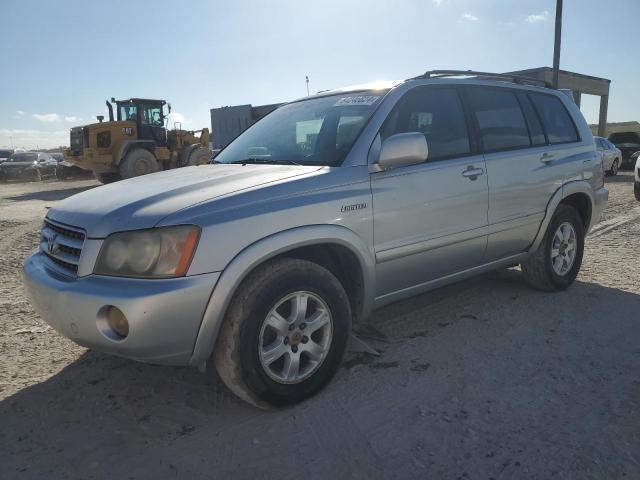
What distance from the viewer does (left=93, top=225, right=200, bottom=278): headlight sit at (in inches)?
90.3

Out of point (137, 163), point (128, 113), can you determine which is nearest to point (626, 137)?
point (137, 163)

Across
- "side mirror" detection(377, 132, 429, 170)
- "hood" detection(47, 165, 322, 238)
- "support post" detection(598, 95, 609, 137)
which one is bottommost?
"hood" detection(47, 165, 322, 238)

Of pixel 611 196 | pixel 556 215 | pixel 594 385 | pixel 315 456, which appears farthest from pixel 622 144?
pixel 315 456

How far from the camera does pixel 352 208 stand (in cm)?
284

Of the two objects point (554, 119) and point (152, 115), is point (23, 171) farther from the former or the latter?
point (554, 119)

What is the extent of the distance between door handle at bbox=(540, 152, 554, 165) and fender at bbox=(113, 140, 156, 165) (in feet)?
46.9

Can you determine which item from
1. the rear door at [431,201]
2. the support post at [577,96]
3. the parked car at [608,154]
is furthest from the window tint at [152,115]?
the support post at [577,96]

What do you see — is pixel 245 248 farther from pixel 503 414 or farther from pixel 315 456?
pixel 503 414

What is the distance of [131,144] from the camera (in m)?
16.1

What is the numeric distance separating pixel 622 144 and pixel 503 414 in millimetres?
22492

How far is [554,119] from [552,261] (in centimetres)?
128

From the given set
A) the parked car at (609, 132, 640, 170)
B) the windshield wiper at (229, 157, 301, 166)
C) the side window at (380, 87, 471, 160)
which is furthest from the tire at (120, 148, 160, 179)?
the parked car at (609, 132, 640, 170)

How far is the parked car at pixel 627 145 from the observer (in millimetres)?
20719

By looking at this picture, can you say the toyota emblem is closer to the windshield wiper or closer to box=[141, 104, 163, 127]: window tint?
the windshield wiper
